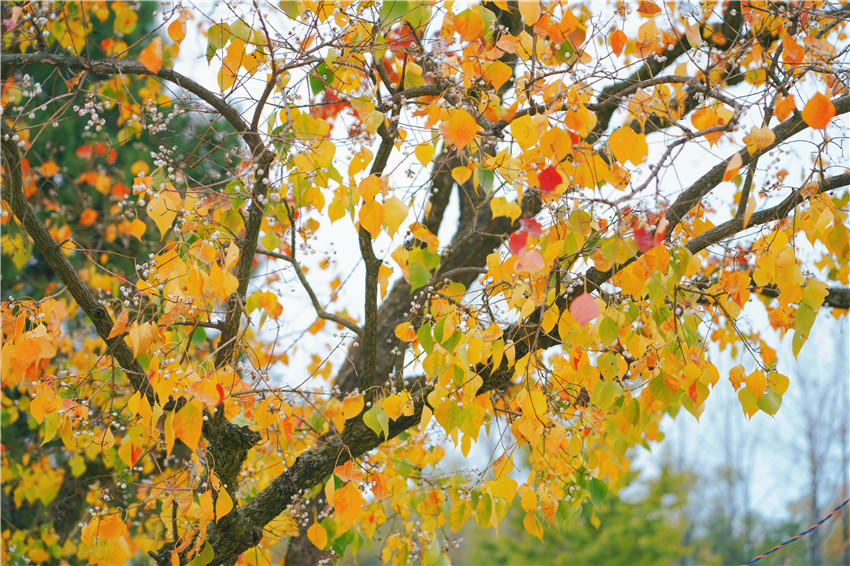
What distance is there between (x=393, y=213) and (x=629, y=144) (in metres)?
0.53

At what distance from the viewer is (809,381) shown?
33.3 ft

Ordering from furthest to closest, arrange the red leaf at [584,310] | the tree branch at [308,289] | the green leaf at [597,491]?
1. the tree branch at [308,289]
2. the green leaf at [597,491]
3. the red leaf at [584,310]

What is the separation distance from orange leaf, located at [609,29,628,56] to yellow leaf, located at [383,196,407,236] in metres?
0.69

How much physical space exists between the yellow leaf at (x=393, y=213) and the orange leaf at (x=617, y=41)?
689 mm

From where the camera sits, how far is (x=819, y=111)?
1.28 metres

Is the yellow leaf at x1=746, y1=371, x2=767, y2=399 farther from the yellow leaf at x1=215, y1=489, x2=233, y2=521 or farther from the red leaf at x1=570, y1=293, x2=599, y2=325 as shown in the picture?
the yellow leaf at x1=215, y1=489, x2=233, y2=521

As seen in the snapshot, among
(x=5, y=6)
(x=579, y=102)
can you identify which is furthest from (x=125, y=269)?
Result: (x=579, y=102)

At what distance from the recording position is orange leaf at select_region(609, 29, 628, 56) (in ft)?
5.23

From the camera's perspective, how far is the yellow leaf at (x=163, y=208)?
1.46 meters

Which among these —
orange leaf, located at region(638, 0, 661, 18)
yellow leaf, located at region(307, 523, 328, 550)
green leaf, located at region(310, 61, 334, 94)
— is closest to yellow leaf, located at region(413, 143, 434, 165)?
green leaf, located at region(310, 61, 334, 94)

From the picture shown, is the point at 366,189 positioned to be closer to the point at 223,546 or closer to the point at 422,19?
the point at 422,19

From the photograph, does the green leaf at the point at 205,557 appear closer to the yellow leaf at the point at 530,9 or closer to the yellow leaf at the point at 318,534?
the yellow leaf at the point at 318,534

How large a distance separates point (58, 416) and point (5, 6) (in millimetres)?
1429

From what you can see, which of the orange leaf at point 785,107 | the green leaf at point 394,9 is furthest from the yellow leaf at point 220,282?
the orange leaf at point 785,107
